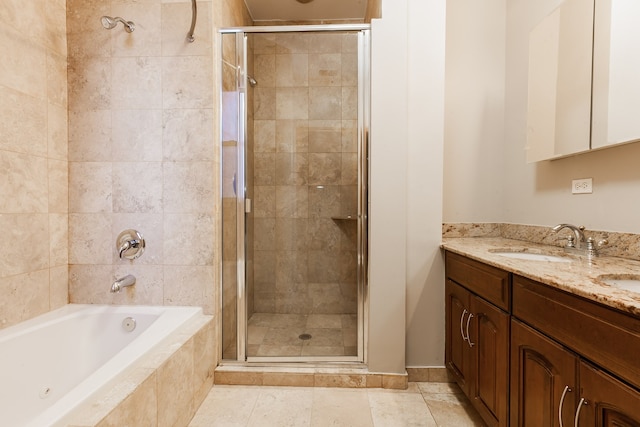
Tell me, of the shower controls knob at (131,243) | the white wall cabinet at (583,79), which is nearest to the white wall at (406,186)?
the white wall cabinet at (583,79)

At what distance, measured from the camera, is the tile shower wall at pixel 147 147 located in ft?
5.55

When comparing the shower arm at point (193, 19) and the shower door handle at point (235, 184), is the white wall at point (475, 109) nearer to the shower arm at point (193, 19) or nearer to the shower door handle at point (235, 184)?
the shower door handle at point (235, 184)

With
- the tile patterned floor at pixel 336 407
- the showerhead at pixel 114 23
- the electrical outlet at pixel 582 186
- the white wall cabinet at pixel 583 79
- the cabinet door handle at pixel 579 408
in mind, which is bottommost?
the tile patterned floor at pixel 336 407

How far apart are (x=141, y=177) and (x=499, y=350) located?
2049mm

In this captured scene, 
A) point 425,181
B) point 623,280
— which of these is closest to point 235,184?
point 425,181

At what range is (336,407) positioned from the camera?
151 cm

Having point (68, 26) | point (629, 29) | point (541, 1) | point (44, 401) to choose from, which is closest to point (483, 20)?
point (541, 1)

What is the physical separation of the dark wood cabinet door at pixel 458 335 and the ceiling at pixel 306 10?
7.81 ft

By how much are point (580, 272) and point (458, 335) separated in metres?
0.78

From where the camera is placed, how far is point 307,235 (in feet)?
6.78

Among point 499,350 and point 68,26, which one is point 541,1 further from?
point 68,26

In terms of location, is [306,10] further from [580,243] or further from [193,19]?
[580,243]

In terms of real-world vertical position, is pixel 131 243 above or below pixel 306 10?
below

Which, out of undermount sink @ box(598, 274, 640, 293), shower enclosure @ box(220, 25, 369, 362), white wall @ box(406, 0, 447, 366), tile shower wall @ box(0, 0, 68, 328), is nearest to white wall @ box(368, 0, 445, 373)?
white wall @ box(406, 0, 447, 366)
